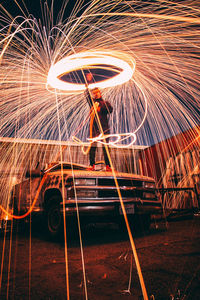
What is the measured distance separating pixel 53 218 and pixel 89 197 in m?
0.88

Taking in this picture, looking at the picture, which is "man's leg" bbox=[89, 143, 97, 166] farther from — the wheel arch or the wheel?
the wheel

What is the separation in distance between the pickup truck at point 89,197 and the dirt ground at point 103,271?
516mm

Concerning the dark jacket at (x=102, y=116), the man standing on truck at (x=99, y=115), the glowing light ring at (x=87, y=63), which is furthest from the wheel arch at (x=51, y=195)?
the glowing light ring at (x=87, y=63)

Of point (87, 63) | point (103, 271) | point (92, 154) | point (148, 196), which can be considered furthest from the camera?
point (92, 154)

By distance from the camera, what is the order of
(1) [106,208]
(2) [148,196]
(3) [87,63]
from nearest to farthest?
(1) [106,208] → (2) [148,196] → (3) [87,63]

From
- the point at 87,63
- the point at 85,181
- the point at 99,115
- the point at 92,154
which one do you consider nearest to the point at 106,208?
the point at 85,181

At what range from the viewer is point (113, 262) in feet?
7.60

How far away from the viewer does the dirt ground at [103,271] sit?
155 centimetres

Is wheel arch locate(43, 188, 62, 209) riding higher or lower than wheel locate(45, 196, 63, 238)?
higher

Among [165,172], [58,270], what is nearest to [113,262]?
[58,270]

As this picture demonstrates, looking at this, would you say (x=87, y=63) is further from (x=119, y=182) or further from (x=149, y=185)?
(x=149, y=185)

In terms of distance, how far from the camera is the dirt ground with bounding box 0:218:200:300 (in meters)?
1.55

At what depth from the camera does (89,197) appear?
3.51m

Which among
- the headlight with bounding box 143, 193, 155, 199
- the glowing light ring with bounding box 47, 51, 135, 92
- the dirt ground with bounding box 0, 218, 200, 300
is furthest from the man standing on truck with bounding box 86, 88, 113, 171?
the dirt ground with bounding box 0, 218, 200, 300
